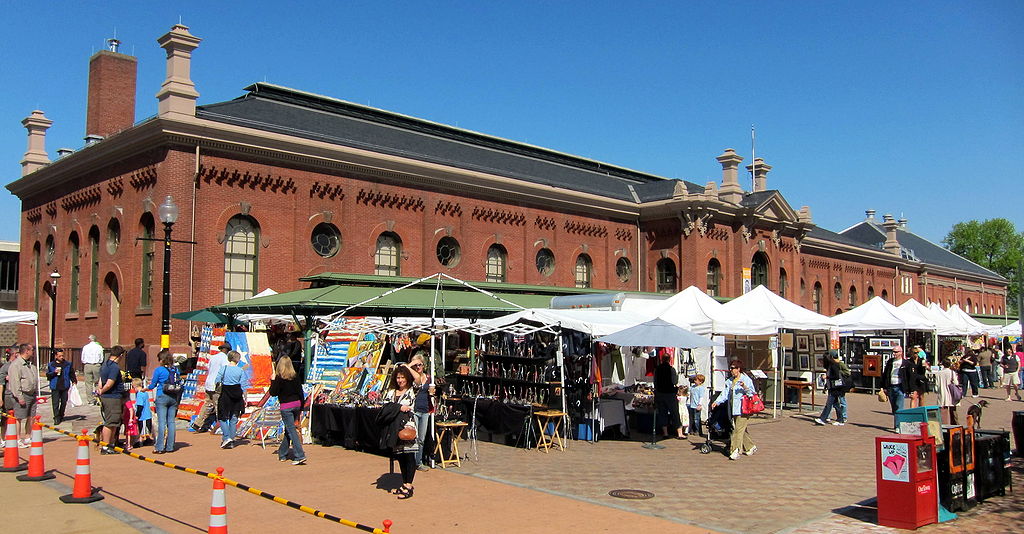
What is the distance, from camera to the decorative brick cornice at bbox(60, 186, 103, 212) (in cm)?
3092

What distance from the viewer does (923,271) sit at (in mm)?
68938

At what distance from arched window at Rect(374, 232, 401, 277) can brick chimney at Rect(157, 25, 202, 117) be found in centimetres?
825

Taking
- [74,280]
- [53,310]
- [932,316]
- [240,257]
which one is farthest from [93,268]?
[932,316]

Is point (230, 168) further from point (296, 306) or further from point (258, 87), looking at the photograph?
point (296, 306)

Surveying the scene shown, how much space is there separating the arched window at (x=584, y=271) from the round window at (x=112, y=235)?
19.8m

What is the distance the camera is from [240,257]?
91.5 ft

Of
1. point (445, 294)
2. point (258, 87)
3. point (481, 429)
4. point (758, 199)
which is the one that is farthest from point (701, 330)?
point (758, 199)

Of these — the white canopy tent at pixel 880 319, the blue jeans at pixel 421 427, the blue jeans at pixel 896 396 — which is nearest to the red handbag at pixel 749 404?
the blue jeans at pixel 421 427

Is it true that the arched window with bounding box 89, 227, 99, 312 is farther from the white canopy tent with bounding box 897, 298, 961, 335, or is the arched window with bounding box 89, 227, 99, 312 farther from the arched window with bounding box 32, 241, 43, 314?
the white canopy tent with bounding box 897, 298, 961, 335

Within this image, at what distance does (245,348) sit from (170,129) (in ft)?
36.3

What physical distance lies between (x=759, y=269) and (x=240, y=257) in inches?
1110

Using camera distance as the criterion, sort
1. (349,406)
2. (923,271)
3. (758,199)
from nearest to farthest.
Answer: (349,406) → (758,199) → (923,271)

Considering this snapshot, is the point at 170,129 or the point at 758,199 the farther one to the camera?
the point at 758,199

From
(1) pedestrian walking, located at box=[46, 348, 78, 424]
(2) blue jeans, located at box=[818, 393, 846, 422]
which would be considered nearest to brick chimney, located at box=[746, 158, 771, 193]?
(2) blue jeans, located at box=[818, 393, 846, 422]
